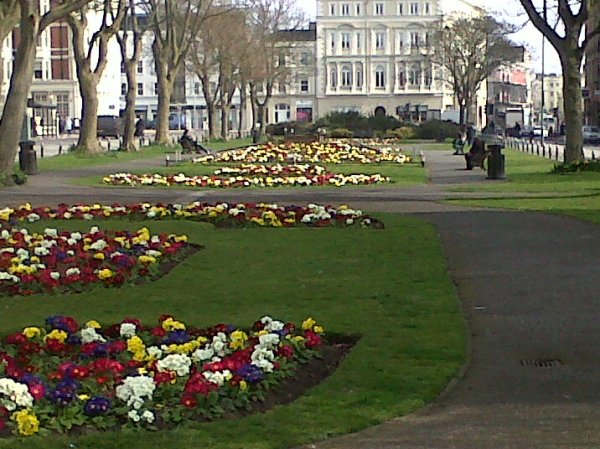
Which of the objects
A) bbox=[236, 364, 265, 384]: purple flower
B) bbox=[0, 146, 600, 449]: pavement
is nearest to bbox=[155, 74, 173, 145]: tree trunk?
bbox=[0, 146, 600, 449]: pavement

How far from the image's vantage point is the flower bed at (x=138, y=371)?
7.85 meters

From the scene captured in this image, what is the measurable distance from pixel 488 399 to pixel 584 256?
8.41 metres

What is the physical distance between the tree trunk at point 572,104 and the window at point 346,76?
4252 inches

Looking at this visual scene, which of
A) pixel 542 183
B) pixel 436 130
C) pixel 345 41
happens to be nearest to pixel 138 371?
pixel 542 183

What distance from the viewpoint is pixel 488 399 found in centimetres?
866

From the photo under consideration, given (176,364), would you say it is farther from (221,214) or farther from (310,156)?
(310,156)

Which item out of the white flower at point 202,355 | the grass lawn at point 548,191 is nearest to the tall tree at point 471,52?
the grass lawn at point 548,191

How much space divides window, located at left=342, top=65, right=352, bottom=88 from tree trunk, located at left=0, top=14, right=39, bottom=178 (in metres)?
113

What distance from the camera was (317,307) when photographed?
12.6m

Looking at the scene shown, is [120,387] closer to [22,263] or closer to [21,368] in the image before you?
[21,368]

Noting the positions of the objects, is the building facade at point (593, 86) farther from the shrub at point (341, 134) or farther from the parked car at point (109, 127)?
the parked car at point (109, 127)

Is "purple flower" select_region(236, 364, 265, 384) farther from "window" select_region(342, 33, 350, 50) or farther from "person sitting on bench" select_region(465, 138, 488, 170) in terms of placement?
"window" select_region(342, 33, 350, 50)

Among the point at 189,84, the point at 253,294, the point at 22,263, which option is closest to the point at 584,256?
the point at 253,294

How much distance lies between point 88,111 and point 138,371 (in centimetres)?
4358
